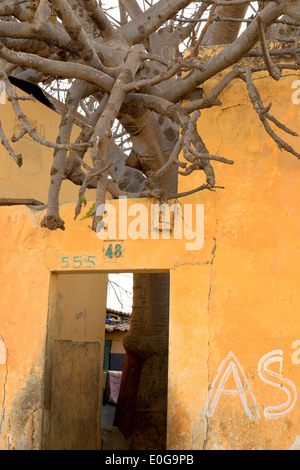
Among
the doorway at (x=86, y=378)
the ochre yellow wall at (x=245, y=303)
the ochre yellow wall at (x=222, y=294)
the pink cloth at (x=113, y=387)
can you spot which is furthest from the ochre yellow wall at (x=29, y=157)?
the pink cloth at (x=113, y=387)

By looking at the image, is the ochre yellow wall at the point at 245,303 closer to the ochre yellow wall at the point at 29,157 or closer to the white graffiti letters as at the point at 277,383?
the white graffiti letters as at the point at 277,383

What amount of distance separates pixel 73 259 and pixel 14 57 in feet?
6.09

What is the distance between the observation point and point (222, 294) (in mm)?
5160

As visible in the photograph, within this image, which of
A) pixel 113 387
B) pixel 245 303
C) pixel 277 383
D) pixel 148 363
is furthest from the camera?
pixel 113 387

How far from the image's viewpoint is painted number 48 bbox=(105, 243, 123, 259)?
217 inches

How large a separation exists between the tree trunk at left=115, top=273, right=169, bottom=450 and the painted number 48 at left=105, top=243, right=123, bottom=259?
124 inches

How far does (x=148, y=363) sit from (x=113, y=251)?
3463 millimetres

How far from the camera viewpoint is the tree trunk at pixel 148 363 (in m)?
8.41

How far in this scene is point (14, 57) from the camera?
16.1 ft

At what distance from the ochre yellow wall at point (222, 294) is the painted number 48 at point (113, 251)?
39mm

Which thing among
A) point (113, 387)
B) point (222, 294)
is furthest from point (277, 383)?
point (113, 387)

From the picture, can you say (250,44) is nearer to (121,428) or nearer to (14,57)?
(14,57)

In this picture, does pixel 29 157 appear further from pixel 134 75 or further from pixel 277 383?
pixel 277 383

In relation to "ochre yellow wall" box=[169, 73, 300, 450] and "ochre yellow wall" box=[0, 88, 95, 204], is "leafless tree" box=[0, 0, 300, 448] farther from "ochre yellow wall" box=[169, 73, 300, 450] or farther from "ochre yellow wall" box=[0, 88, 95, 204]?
"ochre yellow wall" box=[0, 88, 95, 204]
